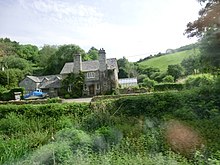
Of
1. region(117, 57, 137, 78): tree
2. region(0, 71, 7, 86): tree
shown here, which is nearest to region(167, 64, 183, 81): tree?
region(117, 57, 137, 78): tree

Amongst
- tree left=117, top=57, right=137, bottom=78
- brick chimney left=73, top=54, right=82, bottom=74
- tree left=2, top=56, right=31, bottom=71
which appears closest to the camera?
brick chimney left=73, top=54, right=82, bottom=74

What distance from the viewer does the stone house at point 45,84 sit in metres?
35.5

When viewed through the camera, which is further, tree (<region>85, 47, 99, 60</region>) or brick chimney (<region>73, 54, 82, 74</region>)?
tree (<region>85, 47, 99, 60</region>)

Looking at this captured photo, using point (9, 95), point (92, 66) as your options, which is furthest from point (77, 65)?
point (9, 95)

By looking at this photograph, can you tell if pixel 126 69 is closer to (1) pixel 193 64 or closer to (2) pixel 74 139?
(1) pixel 193 64

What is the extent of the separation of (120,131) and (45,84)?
99.0 feet

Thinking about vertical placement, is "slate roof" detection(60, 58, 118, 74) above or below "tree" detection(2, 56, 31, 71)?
below

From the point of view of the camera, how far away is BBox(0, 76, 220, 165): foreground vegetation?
5.62m

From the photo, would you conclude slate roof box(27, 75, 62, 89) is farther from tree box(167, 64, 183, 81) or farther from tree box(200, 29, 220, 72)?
tree box(200, 29, 220, 72)

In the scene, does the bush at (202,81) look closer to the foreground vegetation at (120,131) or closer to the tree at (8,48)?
the foreground vegetation at (120,131)

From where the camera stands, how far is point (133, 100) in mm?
11711

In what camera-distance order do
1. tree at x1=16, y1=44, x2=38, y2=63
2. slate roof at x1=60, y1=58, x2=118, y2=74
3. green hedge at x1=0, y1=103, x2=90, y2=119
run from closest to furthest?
green hedge at x1=0, y1=103, x2=90, y2=119 → slate roof at x1=60, y1=58, x2=118, y2=74 → tree at x1=16, y1=44, x2=38, y2=63

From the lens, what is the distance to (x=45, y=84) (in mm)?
37188

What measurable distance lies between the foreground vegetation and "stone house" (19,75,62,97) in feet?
73.7
